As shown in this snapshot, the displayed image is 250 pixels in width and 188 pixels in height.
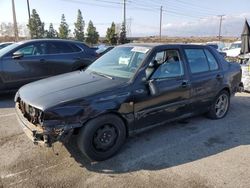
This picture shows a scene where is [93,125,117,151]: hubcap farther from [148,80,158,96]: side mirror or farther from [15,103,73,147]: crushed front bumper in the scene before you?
[148,80,158,96]: side mirror

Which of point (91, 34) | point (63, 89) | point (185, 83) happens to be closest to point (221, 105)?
point (185, 83)

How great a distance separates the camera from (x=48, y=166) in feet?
11.7

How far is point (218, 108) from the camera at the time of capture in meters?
5.53

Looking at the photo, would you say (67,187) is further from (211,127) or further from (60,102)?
(211,127)

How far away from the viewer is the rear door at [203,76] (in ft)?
15.6

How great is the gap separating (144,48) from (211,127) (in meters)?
2.03

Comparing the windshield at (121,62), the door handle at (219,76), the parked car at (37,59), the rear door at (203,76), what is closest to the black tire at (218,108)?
the rear door at (203,76)

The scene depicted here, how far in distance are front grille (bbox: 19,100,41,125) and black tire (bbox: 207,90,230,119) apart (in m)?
3.43

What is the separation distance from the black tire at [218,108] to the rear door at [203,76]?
0.64ft

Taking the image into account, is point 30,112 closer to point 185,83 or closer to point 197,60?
point 185,83

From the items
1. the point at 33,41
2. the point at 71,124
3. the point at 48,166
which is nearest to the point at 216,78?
the point at 71,124

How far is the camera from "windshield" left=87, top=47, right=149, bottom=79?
4104 millimetres

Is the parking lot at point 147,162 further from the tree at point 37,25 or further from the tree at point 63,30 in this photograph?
the tree at point 63,30

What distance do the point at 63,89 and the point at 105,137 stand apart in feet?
2.89
